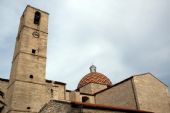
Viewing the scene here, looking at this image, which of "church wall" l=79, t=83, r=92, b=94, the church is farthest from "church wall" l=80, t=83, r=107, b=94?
the church

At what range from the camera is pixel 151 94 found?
63.9ft

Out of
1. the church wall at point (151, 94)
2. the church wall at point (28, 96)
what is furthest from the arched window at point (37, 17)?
the church wall at point (151, 94)

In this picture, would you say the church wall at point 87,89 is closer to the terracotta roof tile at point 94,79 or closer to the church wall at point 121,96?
the terracotta roof tile at point 94,79

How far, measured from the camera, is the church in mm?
17156

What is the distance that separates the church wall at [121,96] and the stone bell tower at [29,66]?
711 centimetres

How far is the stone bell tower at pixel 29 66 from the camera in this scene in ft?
55.0

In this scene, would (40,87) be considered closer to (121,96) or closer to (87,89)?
(121,96)

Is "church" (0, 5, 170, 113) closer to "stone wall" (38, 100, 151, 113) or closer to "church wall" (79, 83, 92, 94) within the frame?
"church wall" (79, 83, 92, 94)

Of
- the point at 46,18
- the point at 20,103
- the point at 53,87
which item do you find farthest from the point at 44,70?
the point at 46,18

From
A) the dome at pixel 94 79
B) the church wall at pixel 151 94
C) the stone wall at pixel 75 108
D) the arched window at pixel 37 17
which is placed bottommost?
Result: the stone wall at pixel 75 108

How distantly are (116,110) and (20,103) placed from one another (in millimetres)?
8236

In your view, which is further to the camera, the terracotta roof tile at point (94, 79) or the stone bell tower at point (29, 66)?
the terracotta roof tile at point (94, 79)

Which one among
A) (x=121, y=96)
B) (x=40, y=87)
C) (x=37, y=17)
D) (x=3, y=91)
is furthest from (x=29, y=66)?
(x=121, y=96)

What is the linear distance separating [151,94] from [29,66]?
1168 cm
